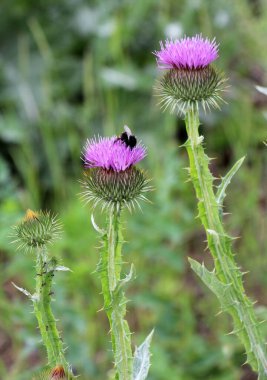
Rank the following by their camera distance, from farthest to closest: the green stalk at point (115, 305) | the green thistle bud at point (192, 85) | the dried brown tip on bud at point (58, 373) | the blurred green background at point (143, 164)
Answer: the blurred green background at point (143, 164), the green thistle bud at point (192, 85), the green stalk at point (115, 305), the dried brown tip on bud at point (58, 373)

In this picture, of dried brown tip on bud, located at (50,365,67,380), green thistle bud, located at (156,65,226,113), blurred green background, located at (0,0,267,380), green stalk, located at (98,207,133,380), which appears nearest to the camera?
dried brown tip on bud, located at (50,365,67,380)

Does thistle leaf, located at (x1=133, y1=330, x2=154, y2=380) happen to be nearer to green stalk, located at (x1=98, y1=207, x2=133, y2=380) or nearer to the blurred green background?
green stalk, located at (x1=98, y1=207, x2=133, y2=380)

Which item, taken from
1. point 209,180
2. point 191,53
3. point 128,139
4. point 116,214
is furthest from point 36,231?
point 191,53

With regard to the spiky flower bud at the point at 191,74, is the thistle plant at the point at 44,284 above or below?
below

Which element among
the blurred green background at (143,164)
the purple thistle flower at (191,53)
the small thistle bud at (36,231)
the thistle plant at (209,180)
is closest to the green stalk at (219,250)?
the thistle plant at (209,180)

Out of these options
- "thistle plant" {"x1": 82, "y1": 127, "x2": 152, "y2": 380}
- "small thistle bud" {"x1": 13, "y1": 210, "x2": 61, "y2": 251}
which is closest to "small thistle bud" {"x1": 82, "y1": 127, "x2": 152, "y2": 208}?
"thistle plant" {"x1": 82, "y1": 127, "x2": 152, "y2": 380}

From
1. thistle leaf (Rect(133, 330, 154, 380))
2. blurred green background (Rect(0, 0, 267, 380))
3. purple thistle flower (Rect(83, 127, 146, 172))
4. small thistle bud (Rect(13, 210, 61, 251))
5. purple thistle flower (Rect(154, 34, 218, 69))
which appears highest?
blurred green background (Rect(0, 0, 267, 380))

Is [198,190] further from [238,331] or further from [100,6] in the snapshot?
[100,6]

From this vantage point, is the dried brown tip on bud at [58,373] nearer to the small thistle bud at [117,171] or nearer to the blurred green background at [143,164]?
the small thistle bud at [117,171]

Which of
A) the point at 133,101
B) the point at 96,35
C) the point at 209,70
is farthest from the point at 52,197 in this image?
the point at 209,70
